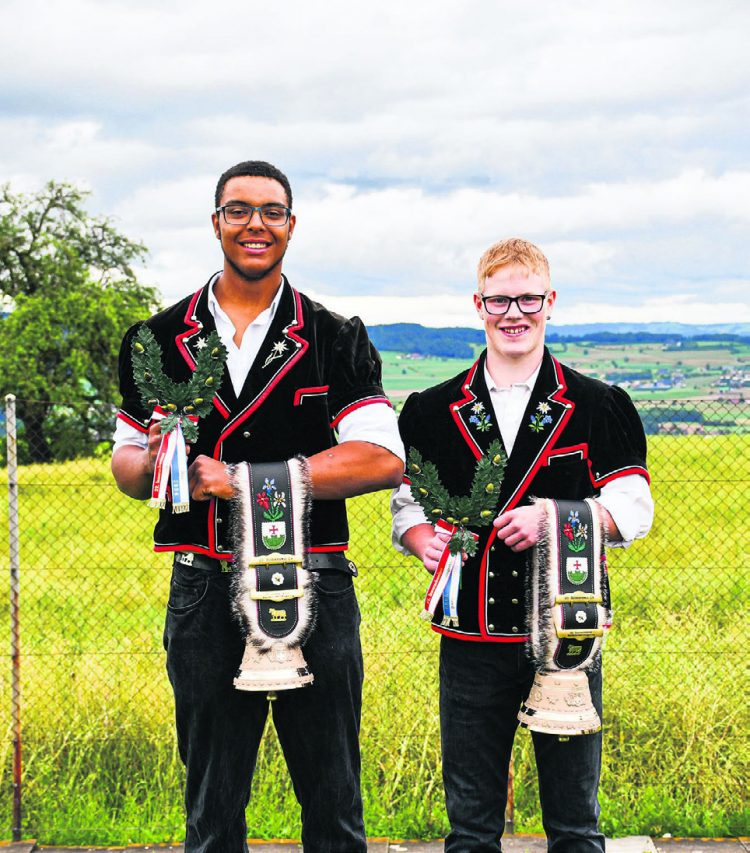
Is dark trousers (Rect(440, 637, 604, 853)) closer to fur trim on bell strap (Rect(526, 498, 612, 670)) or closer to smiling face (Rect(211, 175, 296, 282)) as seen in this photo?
fur trim on bell strap (Rect(526, 498, 612, 670))

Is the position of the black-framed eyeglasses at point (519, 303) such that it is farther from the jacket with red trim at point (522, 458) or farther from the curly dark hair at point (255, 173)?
the curly dark hair at point (255, 173)

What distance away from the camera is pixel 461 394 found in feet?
9.57

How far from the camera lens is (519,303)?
2799 millimetres

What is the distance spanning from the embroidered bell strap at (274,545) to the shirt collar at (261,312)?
19.4 inches

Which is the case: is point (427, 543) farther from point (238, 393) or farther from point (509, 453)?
point (238, 393)

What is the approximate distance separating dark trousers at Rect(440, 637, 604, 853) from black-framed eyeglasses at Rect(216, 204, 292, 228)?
1340mm

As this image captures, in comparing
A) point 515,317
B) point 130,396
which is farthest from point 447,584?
point 130,396

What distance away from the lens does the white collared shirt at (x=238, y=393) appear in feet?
9.07

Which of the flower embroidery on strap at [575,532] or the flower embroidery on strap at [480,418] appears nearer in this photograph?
the flower embroidery on strap at [575,532]

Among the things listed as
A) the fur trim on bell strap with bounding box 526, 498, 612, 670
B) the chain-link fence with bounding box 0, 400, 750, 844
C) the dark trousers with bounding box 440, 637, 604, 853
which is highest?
the fur trim on bell strap with bounding box 526, 498, 612, 670

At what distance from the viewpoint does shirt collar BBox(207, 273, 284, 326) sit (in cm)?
290

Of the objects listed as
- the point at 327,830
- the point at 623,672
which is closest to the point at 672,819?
the point at 623,672

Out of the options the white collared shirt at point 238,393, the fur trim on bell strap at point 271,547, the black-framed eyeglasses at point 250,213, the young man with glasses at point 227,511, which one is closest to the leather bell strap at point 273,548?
the fur trim on bell strap at point 271,547

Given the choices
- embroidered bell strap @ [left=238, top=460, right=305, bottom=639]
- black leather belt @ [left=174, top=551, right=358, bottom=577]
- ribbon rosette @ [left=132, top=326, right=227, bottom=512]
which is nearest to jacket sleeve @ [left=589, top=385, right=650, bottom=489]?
black leather belt @ [left=174, top=551, right=358, bottom=577]
